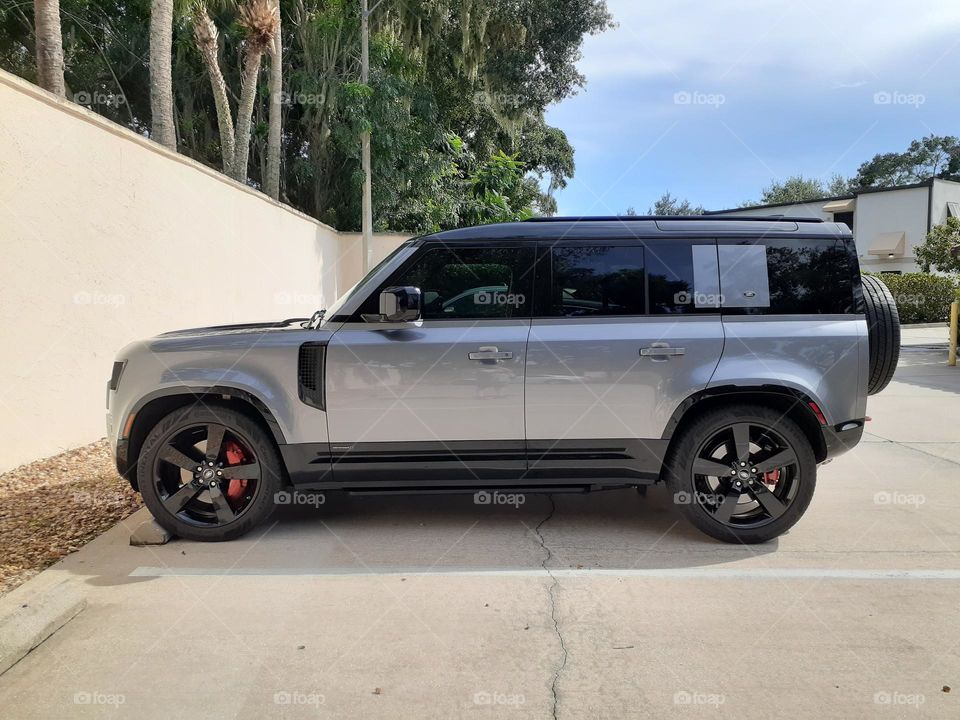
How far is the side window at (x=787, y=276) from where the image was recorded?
4227 millimetres

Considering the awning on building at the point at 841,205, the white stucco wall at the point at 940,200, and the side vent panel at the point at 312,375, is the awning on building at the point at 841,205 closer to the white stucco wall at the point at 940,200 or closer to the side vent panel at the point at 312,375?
the white stucco wall at the point at 940,200

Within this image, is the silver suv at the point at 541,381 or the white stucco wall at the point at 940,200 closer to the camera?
the silver suv at the point at 541,381

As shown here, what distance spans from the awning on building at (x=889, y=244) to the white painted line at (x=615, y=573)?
3502 cm

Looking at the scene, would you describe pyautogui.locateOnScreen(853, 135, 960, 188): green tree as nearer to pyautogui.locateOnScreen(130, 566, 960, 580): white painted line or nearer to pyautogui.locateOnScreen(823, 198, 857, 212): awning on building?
pyautogui.locateOnScreen(823, 198, 857, 212): awning on building

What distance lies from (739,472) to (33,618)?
12.9 feet

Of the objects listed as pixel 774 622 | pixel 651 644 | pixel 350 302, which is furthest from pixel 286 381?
pixel 774 622

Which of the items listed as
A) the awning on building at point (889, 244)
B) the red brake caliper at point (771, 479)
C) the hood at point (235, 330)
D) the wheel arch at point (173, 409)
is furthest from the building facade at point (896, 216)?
the wheel arch at point (173, 409)

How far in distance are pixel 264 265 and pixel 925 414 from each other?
413 inches

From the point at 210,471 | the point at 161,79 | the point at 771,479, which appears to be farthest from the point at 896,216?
the point at 210,471

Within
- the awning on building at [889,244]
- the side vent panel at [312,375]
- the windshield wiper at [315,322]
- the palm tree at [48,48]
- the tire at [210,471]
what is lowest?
the tire at [210,471]

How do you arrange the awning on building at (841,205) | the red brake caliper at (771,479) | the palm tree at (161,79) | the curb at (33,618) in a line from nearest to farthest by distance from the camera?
the curb at (33,618) < the red brake caliper at (771,479) < the palm tree at (161,79) < the awning on building at (841,205)

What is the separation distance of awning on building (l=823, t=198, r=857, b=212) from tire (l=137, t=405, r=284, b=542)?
39006 mm

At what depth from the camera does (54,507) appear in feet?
15.7

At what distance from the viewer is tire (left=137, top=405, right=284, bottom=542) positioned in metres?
4.14
